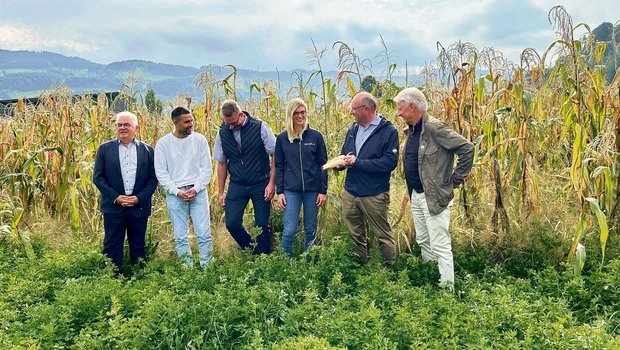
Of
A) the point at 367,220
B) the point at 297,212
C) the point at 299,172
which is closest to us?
the point at 367,220

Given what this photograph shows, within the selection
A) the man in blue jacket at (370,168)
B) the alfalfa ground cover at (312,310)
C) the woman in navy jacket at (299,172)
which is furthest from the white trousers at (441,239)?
the woman in navy jacket at (299,172)

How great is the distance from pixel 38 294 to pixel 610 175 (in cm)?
505

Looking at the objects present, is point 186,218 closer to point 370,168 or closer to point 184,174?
point 184,174

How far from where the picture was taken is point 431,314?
316 centimetres

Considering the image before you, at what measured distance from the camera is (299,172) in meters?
4.64

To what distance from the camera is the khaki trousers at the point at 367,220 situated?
444cm

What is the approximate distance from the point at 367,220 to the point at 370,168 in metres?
0.54

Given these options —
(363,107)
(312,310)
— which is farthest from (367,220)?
(312,310)

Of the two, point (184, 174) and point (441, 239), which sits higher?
point (184, 174)

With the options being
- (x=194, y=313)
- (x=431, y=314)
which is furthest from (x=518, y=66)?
(x=194, y=313)

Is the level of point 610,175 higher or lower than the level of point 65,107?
lower

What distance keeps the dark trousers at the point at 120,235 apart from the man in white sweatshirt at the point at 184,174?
16.3 inches

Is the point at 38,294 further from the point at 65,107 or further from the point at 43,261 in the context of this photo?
the point at 65,107

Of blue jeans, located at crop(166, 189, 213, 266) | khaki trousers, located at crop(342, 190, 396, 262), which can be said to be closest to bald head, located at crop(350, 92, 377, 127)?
khaki trousers, located at crop(342, 190, 396, 262)
